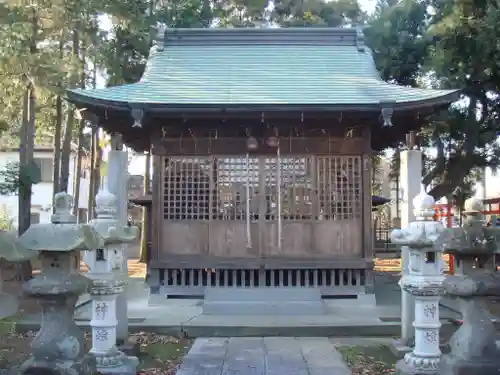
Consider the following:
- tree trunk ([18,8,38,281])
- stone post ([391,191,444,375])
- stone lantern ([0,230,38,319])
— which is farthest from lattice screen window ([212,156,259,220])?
tree trunk ([18,8,38,281])

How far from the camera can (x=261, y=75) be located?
11.1 meters

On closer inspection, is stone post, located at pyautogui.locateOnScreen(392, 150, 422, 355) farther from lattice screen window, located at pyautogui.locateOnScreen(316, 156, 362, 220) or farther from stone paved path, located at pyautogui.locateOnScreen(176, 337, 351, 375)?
lattice screen window, located at pyautogui.locateOnScreen(316, 156, 362, 220)

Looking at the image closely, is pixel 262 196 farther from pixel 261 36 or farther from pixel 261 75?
pixel 261 36

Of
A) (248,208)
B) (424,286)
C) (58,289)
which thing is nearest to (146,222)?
(248,208)

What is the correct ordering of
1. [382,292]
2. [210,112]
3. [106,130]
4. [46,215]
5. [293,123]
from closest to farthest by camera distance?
[210,112], [293,123], [106,130], [382,292], [46,215]

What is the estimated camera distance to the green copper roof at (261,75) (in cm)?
933

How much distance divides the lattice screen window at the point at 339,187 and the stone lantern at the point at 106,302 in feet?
17.1

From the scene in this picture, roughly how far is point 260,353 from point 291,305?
2.44 metres

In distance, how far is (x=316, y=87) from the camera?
10.4 m

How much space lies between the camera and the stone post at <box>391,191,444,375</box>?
5625 millimetres

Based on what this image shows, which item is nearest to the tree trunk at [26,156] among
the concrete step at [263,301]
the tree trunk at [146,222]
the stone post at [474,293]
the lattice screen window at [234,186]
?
the tree trunk at [146,222]

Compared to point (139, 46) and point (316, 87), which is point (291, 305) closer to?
point (316, 87)

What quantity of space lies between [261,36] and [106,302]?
339 inches

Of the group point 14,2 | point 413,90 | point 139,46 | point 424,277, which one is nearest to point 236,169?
point 413,90
